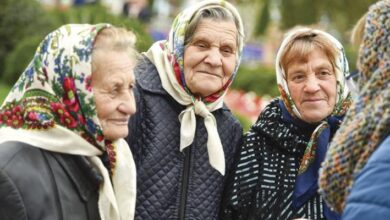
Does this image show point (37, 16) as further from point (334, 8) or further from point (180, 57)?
point (334, 8)

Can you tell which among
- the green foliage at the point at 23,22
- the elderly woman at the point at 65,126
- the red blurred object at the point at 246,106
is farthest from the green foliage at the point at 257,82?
the elderly woman at the point at 65,126

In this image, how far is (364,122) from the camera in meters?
2.35

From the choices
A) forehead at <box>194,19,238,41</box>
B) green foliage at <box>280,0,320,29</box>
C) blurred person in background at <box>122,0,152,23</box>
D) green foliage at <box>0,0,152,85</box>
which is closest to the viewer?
forehead at <box>194,19,238,41</box>

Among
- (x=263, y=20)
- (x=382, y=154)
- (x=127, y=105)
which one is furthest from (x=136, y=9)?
(x=382, y=154)

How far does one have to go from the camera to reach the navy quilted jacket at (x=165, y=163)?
3.82m

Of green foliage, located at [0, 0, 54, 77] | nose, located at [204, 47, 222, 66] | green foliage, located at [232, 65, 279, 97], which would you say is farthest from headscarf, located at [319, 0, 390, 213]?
green foliage, located at [232, 65, 279, 97]

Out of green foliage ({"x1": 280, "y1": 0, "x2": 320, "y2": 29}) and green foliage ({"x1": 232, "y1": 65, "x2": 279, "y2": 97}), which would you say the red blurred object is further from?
green foliage ({"x1": 280, "y1": 0, "x2": 320, "y2": 29})

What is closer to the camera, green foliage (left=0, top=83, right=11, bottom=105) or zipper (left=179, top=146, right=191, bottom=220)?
zipper (left=179, top=146, right=191, bottom=220)

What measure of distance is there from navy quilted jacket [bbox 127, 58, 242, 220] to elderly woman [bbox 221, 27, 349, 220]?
Answer: 5.4 inches

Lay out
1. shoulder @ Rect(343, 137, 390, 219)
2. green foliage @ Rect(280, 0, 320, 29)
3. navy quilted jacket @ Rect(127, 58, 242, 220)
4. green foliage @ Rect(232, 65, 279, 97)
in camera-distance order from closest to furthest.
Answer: shoulder @ Rect(343, 137, 390, 219) → navy quilted jacket @ Rect(127, 58, 242, 220) → green foliage @ Rect(232, 65, 279, 97) → green foliage @ Rect(280, 0, 320, 29)

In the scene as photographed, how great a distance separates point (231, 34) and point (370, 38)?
1684 millimetres

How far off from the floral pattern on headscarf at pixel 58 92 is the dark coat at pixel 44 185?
0.38 ft

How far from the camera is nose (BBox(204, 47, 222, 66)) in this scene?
158 inches

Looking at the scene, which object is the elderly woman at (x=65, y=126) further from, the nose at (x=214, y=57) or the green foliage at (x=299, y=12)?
the green foliage at (x=299, y=12)
